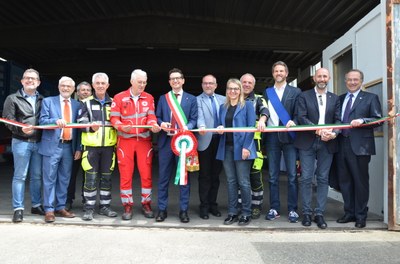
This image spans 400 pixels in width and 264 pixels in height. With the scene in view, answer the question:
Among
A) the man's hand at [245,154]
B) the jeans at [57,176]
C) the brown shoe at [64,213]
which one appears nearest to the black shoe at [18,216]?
the jeans at [57,176]

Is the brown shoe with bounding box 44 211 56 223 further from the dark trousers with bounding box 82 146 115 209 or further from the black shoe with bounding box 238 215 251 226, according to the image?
the black shoe with bounding box 238 215 251 226

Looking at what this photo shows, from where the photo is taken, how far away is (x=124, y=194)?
5004 mm

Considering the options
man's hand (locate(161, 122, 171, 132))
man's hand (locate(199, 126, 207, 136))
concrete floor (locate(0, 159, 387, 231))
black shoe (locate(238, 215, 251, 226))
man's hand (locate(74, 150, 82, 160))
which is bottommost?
concrete floor (locate(0, 159, 387, 231))

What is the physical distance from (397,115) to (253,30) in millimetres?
9008

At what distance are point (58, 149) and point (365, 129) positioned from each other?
379 centimetres

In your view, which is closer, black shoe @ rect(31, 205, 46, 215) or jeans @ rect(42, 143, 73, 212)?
jeans @ rect(42, 143, 73, 212)

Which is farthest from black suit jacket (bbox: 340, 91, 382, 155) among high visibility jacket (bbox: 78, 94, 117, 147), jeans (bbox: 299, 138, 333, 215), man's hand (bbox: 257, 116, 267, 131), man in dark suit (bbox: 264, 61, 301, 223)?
high visibility jacket (bbox: 78, 94, 117, 147)

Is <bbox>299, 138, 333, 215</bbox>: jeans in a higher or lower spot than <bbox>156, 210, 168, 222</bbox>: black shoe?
higher

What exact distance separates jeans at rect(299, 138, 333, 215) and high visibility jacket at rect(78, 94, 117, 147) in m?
2.42

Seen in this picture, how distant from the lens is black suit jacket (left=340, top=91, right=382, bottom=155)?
4691 mm

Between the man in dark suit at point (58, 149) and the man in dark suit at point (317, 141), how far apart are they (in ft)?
9.49

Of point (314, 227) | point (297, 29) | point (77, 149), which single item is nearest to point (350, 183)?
point (314, 227)

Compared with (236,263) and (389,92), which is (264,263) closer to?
(236,263)

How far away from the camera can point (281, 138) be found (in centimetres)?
490
